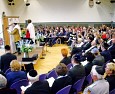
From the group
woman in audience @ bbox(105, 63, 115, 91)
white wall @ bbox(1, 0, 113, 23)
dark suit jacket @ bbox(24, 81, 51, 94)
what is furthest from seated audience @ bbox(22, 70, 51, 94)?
white wall @ bbox(1, 0, 113, 23)

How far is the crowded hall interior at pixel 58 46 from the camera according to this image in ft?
13.5

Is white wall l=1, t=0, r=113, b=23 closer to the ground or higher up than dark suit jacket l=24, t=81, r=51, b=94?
higher up

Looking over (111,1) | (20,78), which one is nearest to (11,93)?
(20,78)

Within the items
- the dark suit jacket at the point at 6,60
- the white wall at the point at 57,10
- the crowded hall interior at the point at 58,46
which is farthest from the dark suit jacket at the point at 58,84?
the white wall at the point at 57,10

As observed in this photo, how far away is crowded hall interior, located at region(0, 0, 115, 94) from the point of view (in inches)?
163

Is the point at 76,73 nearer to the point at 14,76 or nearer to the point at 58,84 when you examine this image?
the point at 58,84

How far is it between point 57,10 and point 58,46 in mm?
5798

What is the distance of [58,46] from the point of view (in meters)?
16.4

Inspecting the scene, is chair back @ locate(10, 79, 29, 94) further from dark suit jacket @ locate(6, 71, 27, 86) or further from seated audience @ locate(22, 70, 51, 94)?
seated audience @ locate(22, 70, 51, 94)

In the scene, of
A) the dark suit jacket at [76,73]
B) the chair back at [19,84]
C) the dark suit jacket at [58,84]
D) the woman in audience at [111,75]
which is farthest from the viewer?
the dark suit jacket at [76,73]

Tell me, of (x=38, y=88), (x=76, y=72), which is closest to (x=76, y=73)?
(x=76, y=72)

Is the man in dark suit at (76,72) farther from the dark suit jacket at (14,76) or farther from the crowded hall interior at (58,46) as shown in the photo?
the dark suit jacket at (14,76)

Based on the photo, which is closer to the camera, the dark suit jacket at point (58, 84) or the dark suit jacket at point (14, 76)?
the dark suit jacket at point (58, 84)

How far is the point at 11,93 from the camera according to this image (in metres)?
3.46
